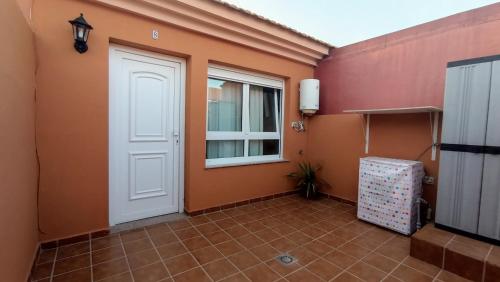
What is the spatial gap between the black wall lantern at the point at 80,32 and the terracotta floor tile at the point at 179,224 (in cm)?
217

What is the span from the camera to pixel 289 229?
2949mm

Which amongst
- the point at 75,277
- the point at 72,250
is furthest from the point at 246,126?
the point at 75,277

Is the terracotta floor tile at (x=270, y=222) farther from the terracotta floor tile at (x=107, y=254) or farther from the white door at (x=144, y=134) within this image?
the terracotta floor tile at (x=107, y=254)

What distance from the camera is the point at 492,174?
89.3 inches

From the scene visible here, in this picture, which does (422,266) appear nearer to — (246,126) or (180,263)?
(180,263)

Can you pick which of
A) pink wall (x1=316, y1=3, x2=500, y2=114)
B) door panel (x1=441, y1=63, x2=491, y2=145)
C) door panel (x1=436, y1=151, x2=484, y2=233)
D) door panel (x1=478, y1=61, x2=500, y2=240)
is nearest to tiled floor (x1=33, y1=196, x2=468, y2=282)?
door panel (x1=436, y1=151, x2=484, y2=233)

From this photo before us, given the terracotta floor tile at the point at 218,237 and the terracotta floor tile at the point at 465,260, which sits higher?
the terracotta floor tile at the point at 465,260

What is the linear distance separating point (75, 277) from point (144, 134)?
1.61 metres

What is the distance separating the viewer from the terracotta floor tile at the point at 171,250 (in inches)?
91.2

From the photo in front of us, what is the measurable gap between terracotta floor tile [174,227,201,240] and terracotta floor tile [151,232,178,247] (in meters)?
0.07

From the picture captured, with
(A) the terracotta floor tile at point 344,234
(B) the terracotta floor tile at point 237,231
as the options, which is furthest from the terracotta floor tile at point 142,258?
(A) the terracotta floor tile at point 344,234

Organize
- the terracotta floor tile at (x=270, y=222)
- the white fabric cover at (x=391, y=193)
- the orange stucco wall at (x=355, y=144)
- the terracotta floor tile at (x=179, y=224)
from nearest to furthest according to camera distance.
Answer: the white fabric cover at (x=391, y=193)
the terracotta floor tile at (x=179, y=224)
the terracotta floor tile at (x=270, y=222)
the orange stucco wall at (x=355, y=144)

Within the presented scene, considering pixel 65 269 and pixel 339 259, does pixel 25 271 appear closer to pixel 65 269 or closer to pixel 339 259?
pixel 65 269

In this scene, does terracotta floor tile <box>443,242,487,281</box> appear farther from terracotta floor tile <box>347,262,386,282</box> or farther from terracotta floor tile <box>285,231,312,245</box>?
terracotta floor tile <box>285,231,312,245</box>
